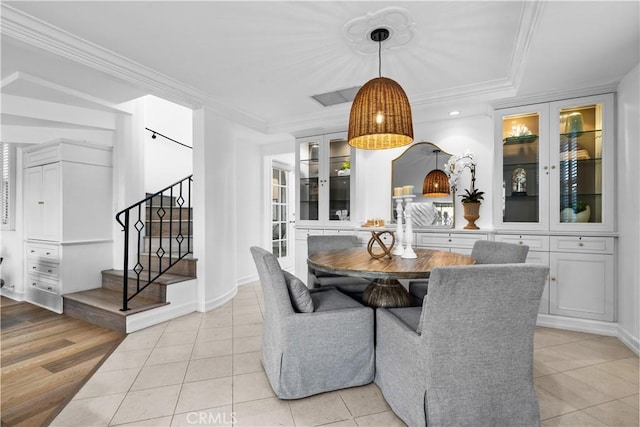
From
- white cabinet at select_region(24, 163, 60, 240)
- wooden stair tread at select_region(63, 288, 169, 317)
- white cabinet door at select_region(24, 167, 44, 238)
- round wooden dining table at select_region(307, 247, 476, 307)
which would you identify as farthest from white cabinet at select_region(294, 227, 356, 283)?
white cabinet door at select_region(24, 167, 44, 238)

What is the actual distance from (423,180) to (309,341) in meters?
2.83

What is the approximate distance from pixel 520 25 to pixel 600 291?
250 centimetres

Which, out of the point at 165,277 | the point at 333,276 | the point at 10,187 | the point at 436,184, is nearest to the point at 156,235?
the point at 165,277

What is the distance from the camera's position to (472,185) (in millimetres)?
3705

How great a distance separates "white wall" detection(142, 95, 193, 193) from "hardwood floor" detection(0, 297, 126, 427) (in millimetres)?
2214

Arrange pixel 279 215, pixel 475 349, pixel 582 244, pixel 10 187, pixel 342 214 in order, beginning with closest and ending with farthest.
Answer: pixel 475 349 < pixel 582 244 < pixel 10 187 < pixel 342 214 < pixel 279 215

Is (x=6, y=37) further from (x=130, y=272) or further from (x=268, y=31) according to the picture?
(x=130, y=272)

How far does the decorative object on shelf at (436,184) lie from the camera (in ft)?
12.5

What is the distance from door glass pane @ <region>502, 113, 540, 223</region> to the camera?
3195 millimetres

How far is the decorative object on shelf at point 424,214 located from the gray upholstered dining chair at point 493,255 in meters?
1.15

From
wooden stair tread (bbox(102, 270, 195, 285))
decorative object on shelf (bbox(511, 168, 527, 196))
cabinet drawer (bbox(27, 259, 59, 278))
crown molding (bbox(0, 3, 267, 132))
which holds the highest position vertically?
crown molding (bbox(0, 3, 267, 132))

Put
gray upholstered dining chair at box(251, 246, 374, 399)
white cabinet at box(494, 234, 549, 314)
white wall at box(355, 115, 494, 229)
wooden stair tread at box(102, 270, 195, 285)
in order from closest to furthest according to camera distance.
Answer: gray upholstered dining chair at box(251, 246, 374, 399) → white cabinet at box(494, 234, 549, 314) → wooden stair tread at box(102, 270, 195, 285) → white wall at box(355, 115, 494, 229)

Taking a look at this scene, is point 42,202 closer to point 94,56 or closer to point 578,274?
point 94,56

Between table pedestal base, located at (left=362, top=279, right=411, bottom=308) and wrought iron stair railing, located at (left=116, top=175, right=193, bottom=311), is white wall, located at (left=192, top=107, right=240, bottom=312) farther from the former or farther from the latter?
table pedestal base, located at (left=362, top=279, right=411, bottom=308)
